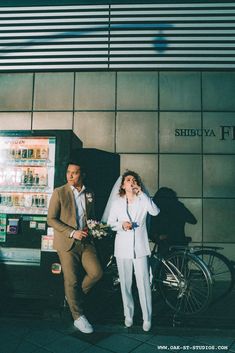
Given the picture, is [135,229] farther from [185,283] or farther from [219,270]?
[219,270]

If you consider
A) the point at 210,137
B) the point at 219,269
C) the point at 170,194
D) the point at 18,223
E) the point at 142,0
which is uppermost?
the point at 142,0

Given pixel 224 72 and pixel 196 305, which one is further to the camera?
pixel 224 72

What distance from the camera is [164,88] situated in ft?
19.6

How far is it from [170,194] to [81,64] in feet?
11.0

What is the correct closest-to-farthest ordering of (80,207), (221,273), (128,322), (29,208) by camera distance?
(128,322), (80,207), (29,208), (221,273)

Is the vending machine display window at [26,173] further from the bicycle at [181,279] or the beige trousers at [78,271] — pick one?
the bicycle at [181,279]

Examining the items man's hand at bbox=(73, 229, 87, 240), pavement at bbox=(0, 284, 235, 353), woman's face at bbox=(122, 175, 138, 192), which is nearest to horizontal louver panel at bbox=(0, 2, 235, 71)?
woman's face at bbox=(122, 175, 138, 192)

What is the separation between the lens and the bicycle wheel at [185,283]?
4258 millimetres

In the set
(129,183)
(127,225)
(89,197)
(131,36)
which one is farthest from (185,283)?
(131,36)

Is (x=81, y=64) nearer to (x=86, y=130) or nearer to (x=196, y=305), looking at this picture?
(x=86, y=130)

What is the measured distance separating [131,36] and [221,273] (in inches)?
201

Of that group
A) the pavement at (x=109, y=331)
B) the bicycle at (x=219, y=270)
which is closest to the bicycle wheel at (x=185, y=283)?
the pavement at (x=109, y=331)

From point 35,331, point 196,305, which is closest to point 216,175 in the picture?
point 196,305

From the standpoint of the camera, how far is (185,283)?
173 inches
